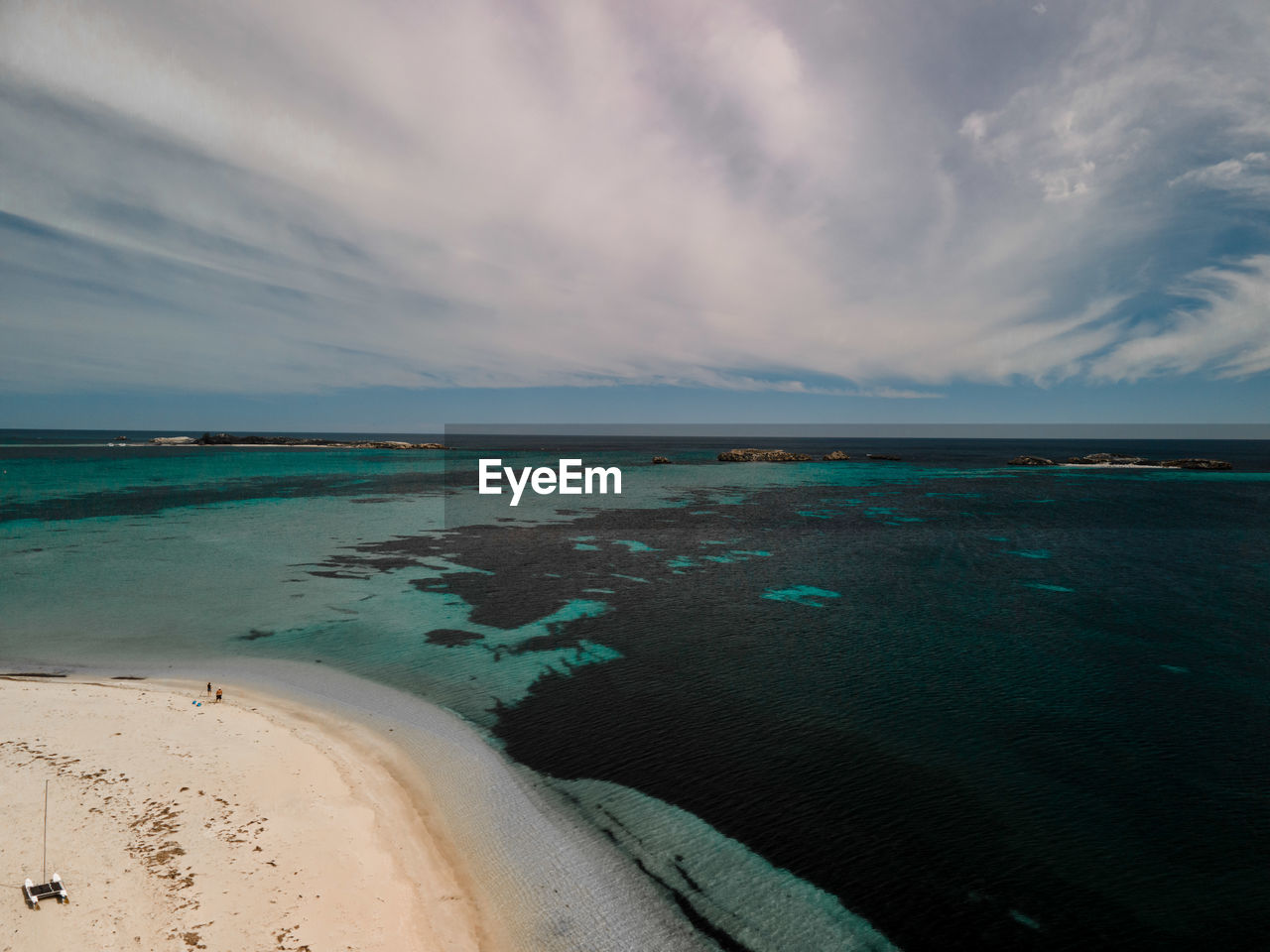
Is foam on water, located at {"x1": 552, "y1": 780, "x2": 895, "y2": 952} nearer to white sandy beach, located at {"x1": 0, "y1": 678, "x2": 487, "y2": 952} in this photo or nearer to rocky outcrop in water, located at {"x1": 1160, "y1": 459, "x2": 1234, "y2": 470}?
white sandy beach, located at {"x1": 0, "y1": 678, "x2": 487, "y2": 952}

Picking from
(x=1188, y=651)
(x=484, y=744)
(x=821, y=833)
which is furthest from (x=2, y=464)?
(x=1188, y=651)

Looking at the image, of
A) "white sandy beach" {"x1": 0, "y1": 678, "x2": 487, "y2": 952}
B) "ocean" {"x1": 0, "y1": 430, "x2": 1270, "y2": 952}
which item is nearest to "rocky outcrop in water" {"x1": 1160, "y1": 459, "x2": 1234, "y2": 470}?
"ocean" {"x1": 0, "y1": 430, "x2": 1270, "y2": 952}

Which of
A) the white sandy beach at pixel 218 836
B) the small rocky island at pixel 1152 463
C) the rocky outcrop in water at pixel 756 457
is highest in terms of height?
the small rocky island at pixel 1152 463

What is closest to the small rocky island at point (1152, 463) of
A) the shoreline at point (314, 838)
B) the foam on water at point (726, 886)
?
the foam on water at point (726, 886)

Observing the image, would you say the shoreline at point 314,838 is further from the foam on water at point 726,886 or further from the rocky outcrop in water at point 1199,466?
the rocky outcrop in water at point 1199,466

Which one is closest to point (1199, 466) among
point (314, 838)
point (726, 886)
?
point (726, 886)

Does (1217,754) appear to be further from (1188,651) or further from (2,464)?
(2,464)
